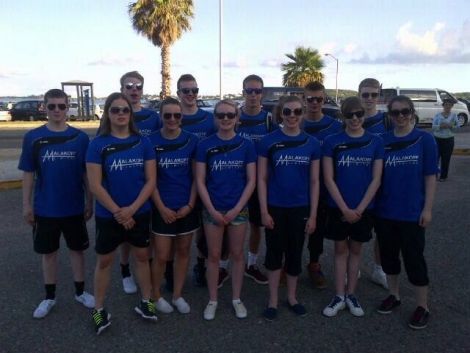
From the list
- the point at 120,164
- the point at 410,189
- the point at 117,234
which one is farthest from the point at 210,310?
the point at 410,189

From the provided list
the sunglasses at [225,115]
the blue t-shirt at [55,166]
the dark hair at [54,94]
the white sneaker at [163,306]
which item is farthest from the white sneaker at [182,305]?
the dark hair at [54,94]

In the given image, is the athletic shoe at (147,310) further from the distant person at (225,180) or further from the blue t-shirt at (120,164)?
the blue t-shirt at (120,164)

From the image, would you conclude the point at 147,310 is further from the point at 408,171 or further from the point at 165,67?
the point at 165,67

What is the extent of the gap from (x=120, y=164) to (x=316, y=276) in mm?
2320

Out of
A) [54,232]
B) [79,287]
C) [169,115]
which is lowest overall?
[79,287]

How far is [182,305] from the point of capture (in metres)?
3.82

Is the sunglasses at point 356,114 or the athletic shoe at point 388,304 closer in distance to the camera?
the sunglasses at point 356,114

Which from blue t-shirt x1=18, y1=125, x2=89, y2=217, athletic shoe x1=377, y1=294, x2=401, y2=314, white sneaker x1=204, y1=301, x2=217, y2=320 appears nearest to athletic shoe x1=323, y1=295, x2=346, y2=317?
athletic shoe x1=377, y1=294, x2=401, y2=314

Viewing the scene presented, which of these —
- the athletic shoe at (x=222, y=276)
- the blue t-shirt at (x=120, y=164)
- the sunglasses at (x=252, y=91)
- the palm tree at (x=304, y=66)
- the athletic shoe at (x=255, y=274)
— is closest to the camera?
the blue t-shirt at (x=120, y=164)

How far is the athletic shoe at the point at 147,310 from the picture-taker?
360 centimetres

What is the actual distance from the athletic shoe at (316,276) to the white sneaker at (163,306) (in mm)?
1503

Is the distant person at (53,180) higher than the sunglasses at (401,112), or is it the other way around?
the sunglasses at (401,112)

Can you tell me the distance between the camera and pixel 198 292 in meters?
4.25

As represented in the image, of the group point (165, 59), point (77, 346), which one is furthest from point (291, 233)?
point (165, 59)
